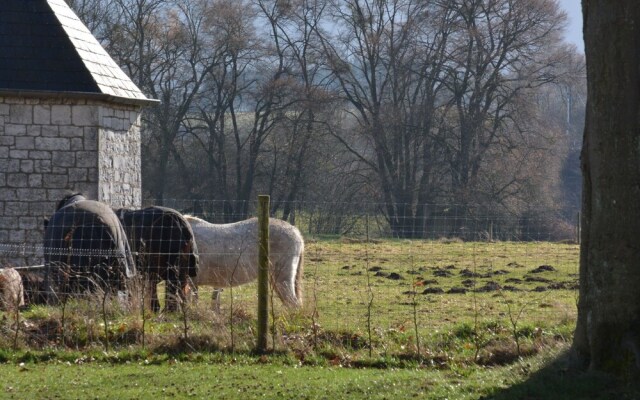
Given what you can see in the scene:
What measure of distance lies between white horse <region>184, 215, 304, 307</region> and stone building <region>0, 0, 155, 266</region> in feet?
19.6

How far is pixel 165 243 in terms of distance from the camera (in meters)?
13.0

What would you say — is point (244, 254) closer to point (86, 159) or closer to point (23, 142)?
point (86, 159)

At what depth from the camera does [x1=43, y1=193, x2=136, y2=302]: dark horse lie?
12.0 metres

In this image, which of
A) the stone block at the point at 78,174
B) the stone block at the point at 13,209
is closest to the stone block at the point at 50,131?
the stone block at the point at 78,174

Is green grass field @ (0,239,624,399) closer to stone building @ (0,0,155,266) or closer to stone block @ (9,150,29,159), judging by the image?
stone building @ (0,0,155,266)

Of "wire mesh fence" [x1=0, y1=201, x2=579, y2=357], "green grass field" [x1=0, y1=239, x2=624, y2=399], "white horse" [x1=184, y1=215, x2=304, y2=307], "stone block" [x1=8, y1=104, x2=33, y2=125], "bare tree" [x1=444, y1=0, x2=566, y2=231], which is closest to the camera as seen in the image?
"green grass field" [x1=0, y1=239, x2=624, y2=399]

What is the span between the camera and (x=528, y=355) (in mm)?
9719

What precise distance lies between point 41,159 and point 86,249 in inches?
273

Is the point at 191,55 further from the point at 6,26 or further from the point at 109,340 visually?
the point at 109,340

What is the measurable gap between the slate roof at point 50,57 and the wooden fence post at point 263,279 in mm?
9560

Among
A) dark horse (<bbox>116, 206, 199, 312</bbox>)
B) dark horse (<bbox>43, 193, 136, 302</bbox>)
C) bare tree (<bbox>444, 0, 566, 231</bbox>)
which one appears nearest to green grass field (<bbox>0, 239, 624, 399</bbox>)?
dark horse (<bbox>43, 193, 136, 302</bbox>)

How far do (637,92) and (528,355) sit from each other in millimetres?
2999

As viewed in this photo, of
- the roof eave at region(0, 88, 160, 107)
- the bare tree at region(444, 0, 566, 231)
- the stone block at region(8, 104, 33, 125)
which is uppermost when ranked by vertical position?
the bare tree at region(444, 0, 566, 231)

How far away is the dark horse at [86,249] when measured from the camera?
39.4 feet
